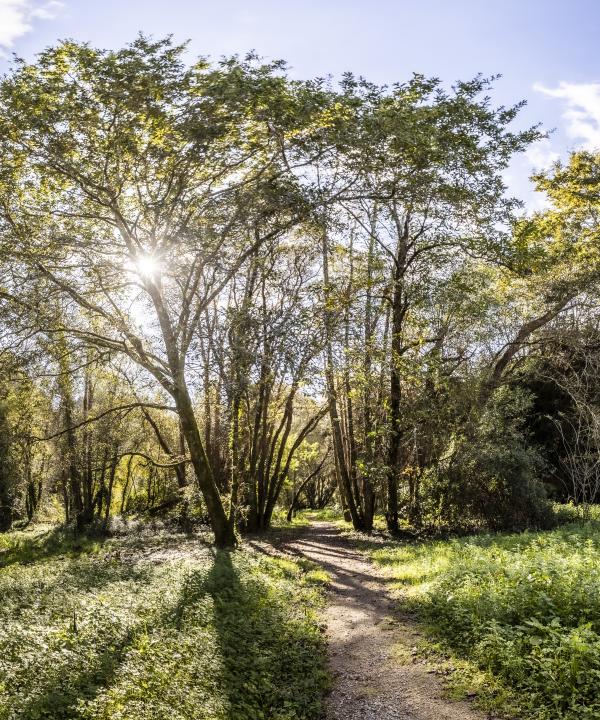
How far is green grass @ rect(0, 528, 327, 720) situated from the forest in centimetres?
4

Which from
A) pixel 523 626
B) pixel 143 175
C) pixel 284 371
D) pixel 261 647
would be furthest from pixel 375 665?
pixel 143 175

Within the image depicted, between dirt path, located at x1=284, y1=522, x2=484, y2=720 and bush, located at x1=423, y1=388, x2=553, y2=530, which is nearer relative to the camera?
dirt path, located at x1=284, y1=522, x2=484, y2=720

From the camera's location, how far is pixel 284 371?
1200cm

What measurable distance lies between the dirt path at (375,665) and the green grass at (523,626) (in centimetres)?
39

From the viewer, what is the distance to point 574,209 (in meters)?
21.8

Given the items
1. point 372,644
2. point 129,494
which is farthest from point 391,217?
point 129,494

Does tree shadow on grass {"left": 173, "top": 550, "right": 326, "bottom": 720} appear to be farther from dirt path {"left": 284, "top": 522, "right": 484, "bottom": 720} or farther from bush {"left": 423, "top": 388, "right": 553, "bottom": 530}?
bush {"left": 423, "top": 388, "right": 553, "bottom": 530}

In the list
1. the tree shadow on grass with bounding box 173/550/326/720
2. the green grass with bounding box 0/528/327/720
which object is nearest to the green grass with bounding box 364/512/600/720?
the tree shadow on grass with bounding box 173/550/326/720

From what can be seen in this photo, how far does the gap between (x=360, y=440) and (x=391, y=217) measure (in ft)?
25.1

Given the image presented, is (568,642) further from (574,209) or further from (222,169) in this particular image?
(574,209)

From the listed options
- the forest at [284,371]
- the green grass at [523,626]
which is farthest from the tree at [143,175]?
the green grass at [523,626]

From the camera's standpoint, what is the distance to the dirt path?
5754mm

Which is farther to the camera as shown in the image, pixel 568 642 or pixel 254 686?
pixel 254 686

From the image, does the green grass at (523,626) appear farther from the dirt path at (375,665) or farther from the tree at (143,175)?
the tree at (143,175)
